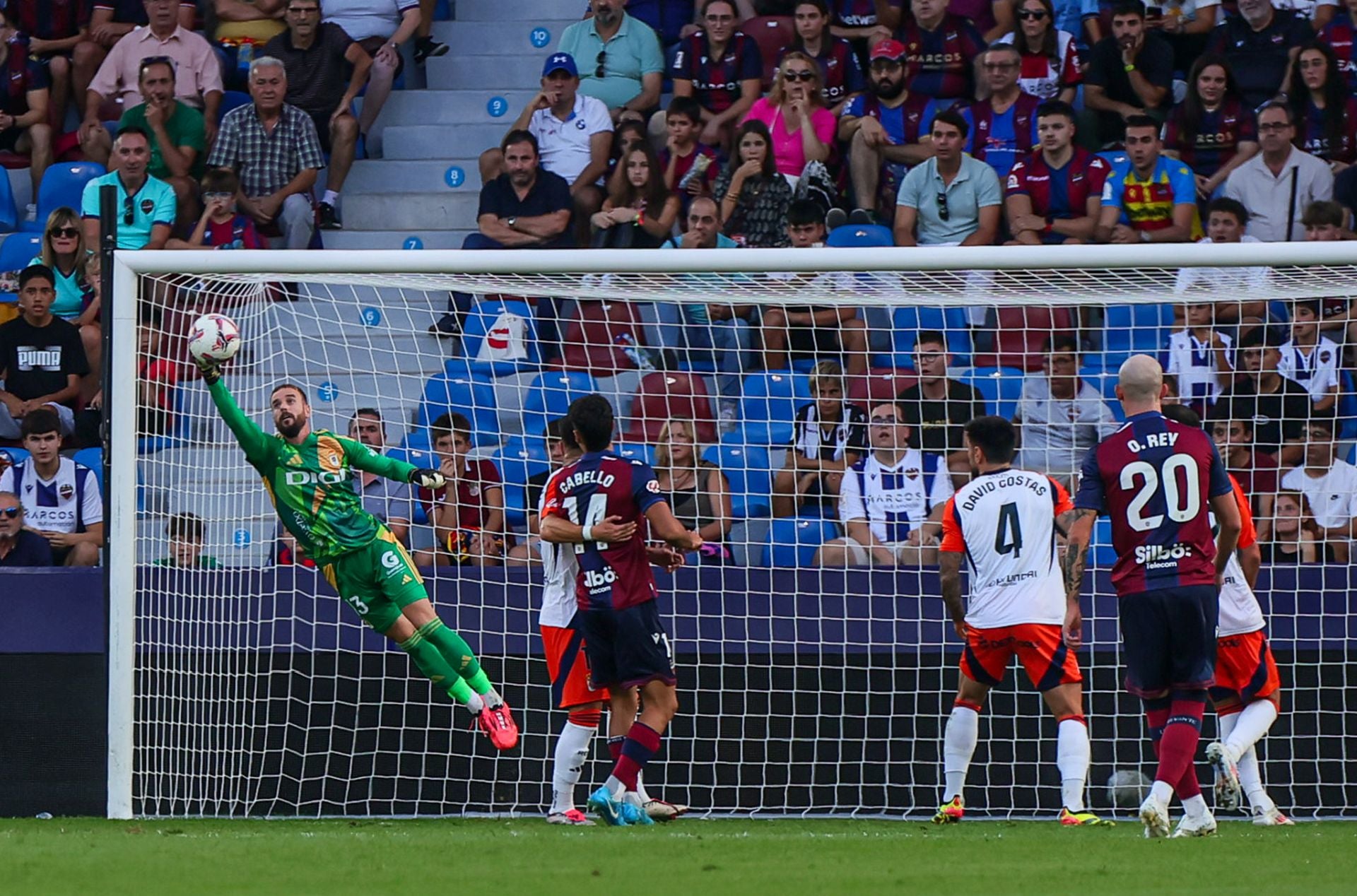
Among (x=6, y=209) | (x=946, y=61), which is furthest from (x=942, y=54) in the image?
(x=6, y=209)

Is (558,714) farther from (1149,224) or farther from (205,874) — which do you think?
(1149,224)

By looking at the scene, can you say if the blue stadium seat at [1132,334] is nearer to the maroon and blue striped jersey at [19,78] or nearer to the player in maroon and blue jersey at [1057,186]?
the player in maroon and blue jersey at [1057,186]

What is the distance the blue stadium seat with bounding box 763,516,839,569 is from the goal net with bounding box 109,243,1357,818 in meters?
0.02

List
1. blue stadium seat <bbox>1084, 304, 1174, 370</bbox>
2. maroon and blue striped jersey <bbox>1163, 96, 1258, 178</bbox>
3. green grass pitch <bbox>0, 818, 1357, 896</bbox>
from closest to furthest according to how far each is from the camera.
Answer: green grass pitch <bbox>0, 818, 1357, 896</bbox> < blue stadium seat <bbox>1084, 304, 1174, 370</bbox> < maroon and blue striped jersey <bbox>1163, 96, 1258, 178</bbox>

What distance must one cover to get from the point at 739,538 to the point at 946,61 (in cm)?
465

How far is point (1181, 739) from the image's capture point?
704cm

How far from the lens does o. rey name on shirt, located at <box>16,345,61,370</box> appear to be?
11.7 metres

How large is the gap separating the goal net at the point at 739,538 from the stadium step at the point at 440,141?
11.3ft

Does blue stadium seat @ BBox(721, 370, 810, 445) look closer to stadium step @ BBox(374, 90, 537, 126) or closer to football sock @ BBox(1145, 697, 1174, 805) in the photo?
football sock @ BBox(1145, 697, 1174, 805)

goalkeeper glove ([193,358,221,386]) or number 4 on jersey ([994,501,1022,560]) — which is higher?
goalkeeper glove ([193,358,221,386])

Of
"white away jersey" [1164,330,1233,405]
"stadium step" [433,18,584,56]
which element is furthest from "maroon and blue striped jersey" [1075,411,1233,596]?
"stadium step" [433,18,584,56]

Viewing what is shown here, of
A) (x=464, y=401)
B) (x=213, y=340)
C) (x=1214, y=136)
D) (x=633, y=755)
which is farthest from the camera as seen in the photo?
(x=1214, y=136)

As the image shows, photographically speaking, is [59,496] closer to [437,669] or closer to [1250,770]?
[437,669]

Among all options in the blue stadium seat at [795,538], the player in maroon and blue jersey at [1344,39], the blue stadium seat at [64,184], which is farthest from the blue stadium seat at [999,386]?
the blue stadium seat at [64,184]
